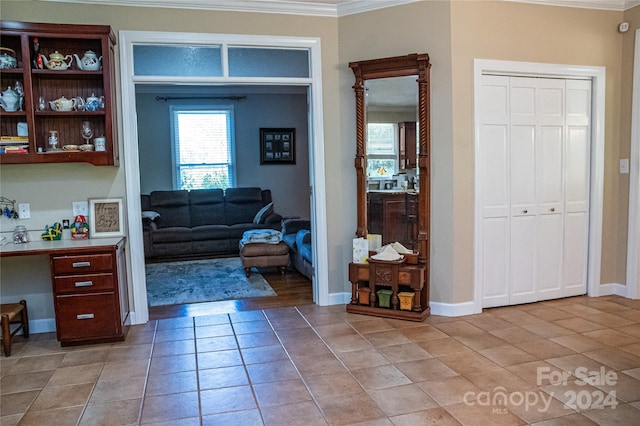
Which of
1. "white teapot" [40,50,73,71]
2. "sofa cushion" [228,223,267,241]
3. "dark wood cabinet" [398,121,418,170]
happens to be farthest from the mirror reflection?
"sofa cushion" [228,223,267,241]

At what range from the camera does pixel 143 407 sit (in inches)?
102

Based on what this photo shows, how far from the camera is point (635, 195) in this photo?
4.35 m

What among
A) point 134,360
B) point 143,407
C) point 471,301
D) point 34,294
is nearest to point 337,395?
point 143,407

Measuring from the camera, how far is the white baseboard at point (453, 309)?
13.1 feet

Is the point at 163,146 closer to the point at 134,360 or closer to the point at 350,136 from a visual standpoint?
the point at 350,136

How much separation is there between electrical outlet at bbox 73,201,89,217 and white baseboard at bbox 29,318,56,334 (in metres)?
0.90

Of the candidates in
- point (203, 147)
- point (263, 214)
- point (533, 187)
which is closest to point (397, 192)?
point (533, 187)

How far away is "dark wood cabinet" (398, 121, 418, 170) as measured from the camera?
4.05m

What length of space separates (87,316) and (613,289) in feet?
15.4

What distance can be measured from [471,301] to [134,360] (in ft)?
8.90

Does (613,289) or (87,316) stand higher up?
(87,316)

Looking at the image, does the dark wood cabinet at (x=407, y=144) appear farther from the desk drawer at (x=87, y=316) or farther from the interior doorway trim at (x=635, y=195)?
the desk drawer at (x=87, y=316)

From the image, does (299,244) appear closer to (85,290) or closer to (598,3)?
(85,290)

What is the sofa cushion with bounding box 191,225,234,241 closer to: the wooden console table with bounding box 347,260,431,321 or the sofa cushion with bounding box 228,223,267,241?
the sofa cushion with bounding box 228,223,267,241
